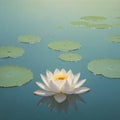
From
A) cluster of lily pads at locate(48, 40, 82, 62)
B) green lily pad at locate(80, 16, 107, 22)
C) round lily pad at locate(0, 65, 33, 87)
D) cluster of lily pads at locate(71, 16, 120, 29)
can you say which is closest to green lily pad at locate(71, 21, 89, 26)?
cluster of lily pads at locate(71, 16, 120, 29)

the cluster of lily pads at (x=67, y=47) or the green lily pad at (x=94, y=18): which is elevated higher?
the cluster of lily pads at (x=67, y=47)

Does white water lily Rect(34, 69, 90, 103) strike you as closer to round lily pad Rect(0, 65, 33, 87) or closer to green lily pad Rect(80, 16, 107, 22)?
round lily pad Rect(0, 65, 33, 87)

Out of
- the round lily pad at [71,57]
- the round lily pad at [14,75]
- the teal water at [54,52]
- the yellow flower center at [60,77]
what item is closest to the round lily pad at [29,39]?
the teal water at [54,52]

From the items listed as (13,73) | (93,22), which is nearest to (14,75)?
(13,73)

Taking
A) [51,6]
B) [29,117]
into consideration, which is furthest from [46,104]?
[51,6]

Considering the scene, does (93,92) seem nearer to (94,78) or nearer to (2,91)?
(94,78)

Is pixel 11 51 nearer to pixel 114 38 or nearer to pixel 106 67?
pixel 106 67

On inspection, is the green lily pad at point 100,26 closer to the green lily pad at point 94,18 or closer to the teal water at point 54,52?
the teal water at point 54,52
